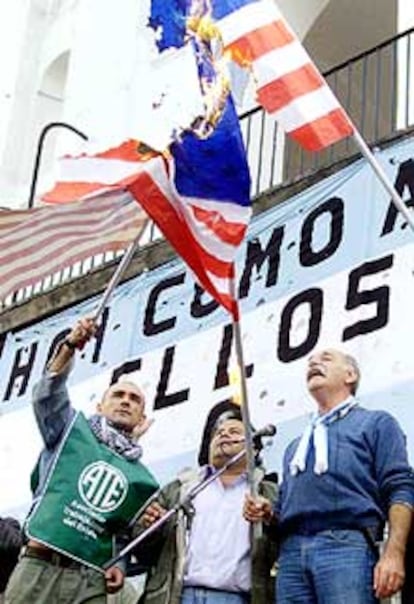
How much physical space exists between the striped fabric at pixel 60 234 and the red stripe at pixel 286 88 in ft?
4.46

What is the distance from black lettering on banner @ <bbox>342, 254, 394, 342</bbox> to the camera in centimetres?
732

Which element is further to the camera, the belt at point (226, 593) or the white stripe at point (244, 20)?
the white stripe at point (244, 20)

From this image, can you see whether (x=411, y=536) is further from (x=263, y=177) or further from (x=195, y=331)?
(x=263, y=177)

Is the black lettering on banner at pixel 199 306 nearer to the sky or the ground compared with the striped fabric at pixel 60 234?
nearer to the ground

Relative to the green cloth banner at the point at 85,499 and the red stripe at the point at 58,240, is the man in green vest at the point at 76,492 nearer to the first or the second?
the green cloth banner at the point at 85,499

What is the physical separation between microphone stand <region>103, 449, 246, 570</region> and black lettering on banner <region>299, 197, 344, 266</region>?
83.6 inches

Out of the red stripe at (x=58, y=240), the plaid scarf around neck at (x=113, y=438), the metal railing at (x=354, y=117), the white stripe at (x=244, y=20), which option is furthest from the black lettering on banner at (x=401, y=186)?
the plaid scarf around neck at (x=113, y=438)

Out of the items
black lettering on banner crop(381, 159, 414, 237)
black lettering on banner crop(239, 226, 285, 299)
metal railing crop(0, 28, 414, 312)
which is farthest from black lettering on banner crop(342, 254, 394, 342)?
metal railing crop(0, 28, 414, 312)

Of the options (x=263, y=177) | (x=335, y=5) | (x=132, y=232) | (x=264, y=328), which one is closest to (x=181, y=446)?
(x=264, y=328)

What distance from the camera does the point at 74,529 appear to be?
5898 millimetres

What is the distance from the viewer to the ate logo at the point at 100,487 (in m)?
5.98

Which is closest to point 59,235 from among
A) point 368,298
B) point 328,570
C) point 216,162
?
point 368,298

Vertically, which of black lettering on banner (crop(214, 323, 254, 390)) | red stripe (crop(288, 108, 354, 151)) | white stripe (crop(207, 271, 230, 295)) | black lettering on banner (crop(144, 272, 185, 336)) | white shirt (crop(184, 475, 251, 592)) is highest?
red stripe (crop(288, 108, 354, 151))

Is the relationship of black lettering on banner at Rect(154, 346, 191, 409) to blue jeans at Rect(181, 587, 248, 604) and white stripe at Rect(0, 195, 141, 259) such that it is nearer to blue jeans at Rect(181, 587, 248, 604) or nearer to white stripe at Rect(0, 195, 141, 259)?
white stripe at Rect(0, 195, 141, 259)
